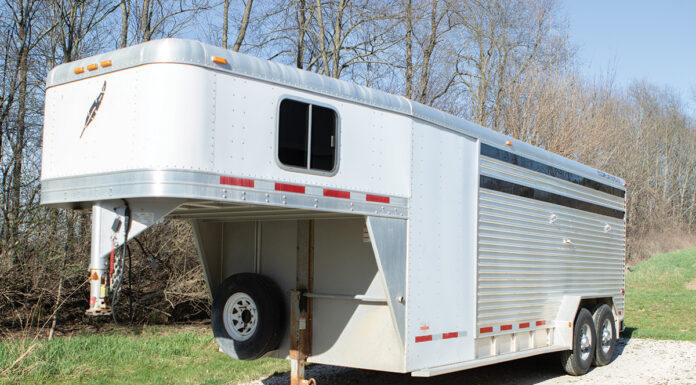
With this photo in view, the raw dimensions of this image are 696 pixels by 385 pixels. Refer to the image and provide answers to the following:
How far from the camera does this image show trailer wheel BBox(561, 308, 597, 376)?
9.20 m

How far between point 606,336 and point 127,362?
7.18 metres

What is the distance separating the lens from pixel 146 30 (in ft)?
51.8

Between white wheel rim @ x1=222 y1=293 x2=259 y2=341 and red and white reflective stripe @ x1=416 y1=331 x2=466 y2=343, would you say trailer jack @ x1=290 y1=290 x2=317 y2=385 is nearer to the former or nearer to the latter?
white wheel rim @ x1=222 y1=293 x2=259 y2=341

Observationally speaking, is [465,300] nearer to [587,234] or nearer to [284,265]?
[284,265]

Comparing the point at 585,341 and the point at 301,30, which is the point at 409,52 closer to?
the point at 301,30

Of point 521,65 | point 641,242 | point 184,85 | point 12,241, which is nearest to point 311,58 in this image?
point 521,65

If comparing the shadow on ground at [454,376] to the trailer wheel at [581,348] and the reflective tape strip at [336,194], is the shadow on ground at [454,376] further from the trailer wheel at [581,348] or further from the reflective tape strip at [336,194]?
the reflective tape strip at [336,194]

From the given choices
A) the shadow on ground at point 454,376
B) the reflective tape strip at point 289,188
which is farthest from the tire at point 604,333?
the reflective tape strip at point 289,188

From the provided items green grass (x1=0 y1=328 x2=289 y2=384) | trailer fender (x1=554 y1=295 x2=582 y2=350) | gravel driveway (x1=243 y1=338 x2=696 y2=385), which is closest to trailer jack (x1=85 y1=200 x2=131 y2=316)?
green grass (x1=0 y1=328 x2=289 y2=384)

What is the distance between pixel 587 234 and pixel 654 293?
12.2 m

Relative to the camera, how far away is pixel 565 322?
8938 mm

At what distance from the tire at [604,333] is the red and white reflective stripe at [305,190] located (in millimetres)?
5283

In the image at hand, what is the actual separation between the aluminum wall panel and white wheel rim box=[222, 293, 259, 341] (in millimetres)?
2460

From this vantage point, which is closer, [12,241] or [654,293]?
[12,241]
